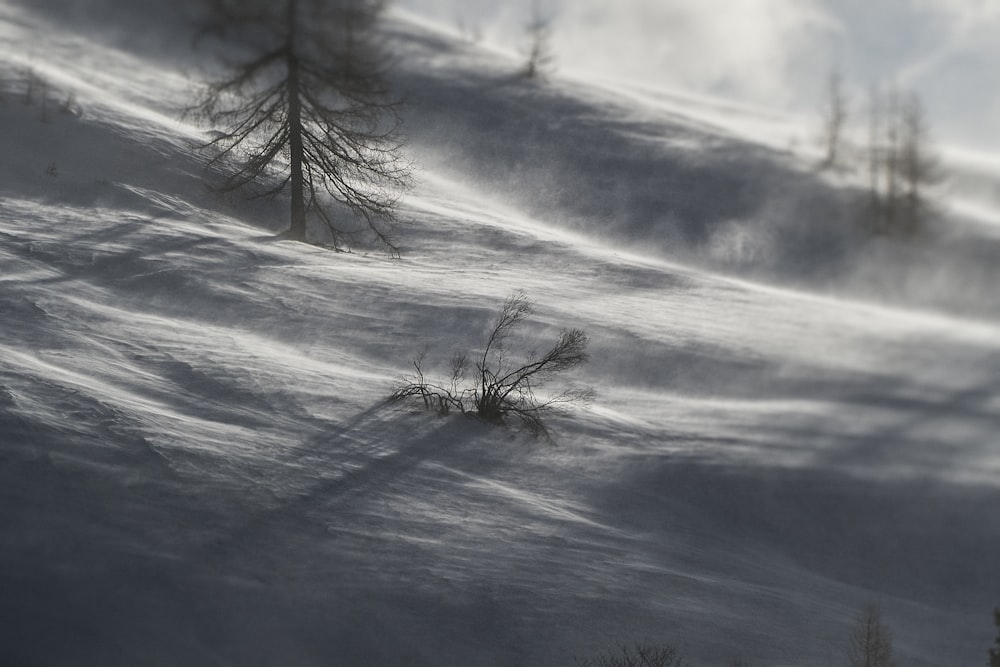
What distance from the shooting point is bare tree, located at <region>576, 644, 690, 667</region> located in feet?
24.8

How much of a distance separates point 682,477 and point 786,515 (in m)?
1.49

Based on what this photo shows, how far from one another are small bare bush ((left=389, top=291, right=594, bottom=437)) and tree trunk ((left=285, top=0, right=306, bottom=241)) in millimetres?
6600

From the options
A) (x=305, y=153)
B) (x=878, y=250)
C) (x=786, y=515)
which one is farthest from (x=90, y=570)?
(x=878, y=250)

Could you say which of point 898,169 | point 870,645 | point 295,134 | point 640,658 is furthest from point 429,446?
point 898,169

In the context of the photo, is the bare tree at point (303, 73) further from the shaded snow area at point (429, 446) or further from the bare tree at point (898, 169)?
the bare tree at point (898, 169)

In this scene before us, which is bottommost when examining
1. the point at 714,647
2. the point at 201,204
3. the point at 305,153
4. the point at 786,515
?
the point at 714,647

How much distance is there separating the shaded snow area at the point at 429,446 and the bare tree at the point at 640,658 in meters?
0.14

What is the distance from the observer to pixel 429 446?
10.9 m

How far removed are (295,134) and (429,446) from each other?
37.2 ft

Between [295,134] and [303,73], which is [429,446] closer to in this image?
[295,134]

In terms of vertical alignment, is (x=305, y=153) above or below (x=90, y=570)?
above

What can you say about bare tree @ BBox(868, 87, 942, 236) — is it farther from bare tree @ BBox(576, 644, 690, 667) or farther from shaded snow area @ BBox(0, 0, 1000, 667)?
bare tree @ BBox(576, 644, 690, 667)

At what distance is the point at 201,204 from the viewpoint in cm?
2002

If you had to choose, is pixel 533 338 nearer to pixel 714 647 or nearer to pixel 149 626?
pixel 714 647
